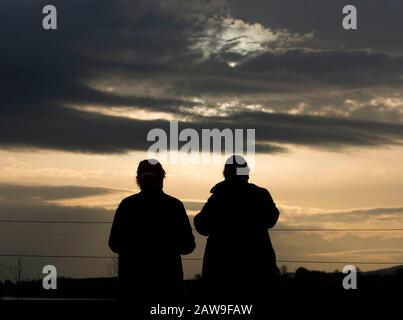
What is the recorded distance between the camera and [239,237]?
1072 cm

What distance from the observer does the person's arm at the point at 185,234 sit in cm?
980

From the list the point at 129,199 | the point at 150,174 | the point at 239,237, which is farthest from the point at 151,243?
the point at 239,237

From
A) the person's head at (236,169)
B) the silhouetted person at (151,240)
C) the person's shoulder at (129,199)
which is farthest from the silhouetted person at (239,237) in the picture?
the person's shoulder at (129,199)

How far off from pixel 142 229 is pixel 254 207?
4.23 feet

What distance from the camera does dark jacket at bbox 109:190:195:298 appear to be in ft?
32.2

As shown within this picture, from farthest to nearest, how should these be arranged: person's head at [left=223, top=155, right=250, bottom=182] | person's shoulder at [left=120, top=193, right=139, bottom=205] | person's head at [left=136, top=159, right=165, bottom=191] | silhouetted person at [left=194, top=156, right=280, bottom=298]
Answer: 1. silhouetted person at [left=194, top=156, right=280, bottom=298]
2. person's head at [left=223, top=155, right=250, bottom=182]
3. person's shoulder at [left=120, top=193, right=139, bottom=205]
4. person's head at [left=136, top=159, right=165, bottom=191]

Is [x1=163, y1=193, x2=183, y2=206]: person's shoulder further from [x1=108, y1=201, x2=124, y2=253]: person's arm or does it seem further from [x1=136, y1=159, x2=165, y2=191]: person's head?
[x1=108, y1=201, x2=124, y2=253]: person's arm

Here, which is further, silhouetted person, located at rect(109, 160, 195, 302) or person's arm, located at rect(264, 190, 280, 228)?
person's arm, located at rect(264, 190, 280, 228)

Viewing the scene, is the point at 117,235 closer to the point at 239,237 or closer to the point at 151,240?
the point at 151,240

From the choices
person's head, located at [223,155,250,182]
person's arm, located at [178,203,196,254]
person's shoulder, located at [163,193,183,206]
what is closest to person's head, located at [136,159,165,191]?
person's shoulder, located at [163,193,183,206]

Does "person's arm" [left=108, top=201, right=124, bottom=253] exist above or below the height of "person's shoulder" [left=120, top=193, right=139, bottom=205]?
below

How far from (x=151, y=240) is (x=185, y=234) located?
0.33m

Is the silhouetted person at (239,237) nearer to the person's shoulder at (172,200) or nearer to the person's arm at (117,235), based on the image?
the person's shoulder at (172,200)
